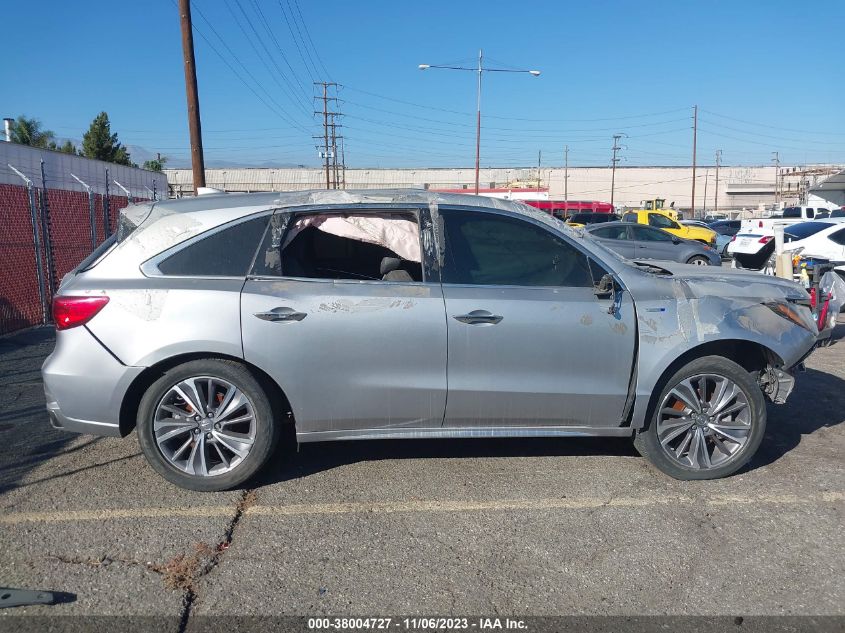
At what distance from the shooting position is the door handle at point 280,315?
161 inches

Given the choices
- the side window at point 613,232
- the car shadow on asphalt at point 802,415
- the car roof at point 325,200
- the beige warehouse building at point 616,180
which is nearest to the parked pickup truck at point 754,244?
the side window at point 613,232

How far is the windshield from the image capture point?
525 inches

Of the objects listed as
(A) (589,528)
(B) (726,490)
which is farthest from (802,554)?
(A) (589,528)

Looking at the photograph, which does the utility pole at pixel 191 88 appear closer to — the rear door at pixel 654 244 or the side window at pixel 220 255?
the side window at pixel 220 255

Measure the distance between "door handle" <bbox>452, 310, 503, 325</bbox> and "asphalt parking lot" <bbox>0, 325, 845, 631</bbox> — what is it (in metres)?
1.05

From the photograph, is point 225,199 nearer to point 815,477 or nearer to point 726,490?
point 726,490

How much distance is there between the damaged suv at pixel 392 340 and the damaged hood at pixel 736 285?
23mm

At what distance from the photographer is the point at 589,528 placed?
12.5 ft

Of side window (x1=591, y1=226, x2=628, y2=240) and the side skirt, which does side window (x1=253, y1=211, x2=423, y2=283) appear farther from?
side window (x1=591, y1=226, x2=628, y2=240)

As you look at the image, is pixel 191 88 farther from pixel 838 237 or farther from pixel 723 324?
pixel 838 237

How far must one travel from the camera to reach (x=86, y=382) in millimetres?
4055

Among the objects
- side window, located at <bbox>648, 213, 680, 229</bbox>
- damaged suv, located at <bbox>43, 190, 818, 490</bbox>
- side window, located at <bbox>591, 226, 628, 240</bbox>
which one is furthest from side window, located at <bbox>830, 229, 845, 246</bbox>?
side window, located at <bbox>648, 213, 680, 229</bbox>

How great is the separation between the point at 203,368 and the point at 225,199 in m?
1.14

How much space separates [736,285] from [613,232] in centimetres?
1455
